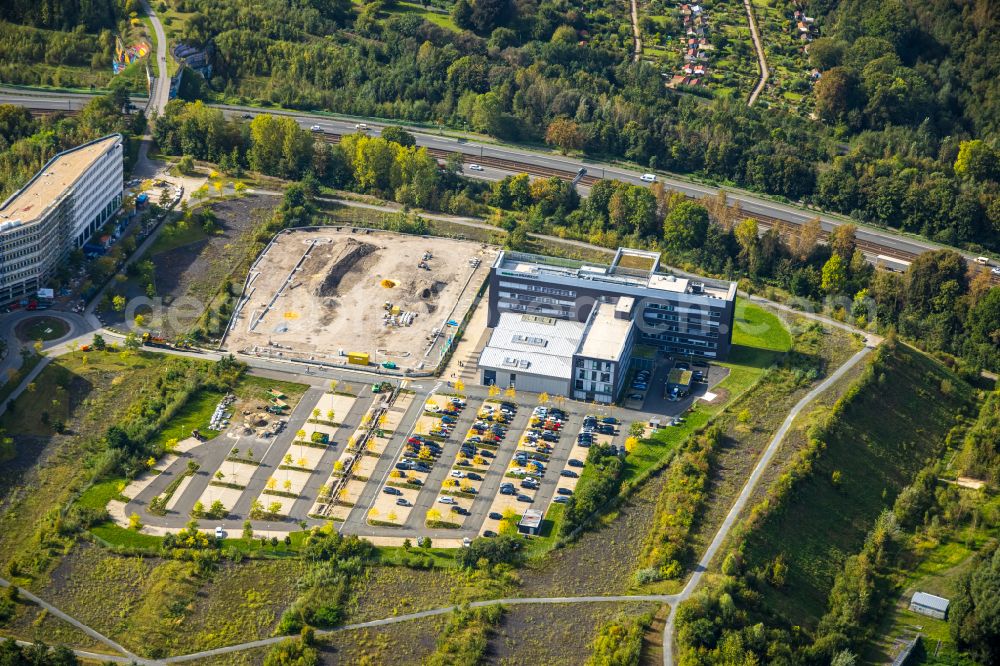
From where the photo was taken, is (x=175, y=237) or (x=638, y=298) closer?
(x=638, y=298)

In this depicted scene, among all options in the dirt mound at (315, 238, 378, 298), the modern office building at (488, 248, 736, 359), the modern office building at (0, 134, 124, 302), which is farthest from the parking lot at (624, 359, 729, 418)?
the modern office building at (0, 134, 124, 302)

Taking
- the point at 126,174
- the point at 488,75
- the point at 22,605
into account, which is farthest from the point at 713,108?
the point at 22,605

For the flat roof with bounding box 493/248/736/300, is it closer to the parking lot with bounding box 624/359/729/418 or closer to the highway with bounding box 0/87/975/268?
the parking lot with bounding box 624/359/729/418

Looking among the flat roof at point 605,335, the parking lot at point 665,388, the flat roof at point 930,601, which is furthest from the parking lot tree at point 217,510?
the flat roof at point 930,601

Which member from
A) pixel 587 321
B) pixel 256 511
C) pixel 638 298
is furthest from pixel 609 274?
pixel 256 511

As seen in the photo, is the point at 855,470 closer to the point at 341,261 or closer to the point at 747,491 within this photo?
the point at 747,491

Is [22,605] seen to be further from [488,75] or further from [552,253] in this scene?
[488,75]
